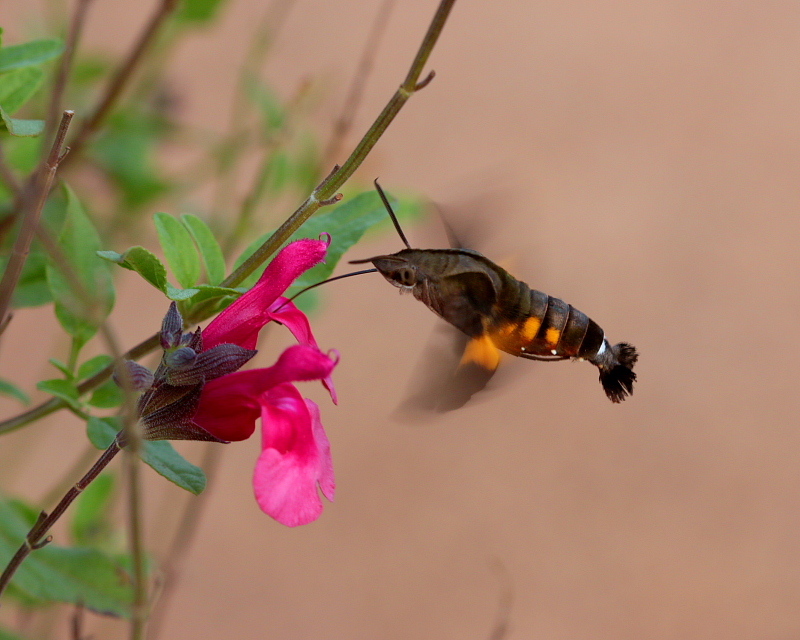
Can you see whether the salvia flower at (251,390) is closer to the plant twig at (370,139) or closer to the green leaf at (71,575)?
the plant twig at (370,139)

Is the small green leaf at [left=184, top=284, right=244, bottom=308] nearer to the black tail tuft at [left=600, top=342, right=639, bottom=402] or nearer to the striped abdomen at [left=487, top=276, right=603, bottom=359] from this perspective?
the striped abdomen at [left=487, top=276, right=603, bottom=359]

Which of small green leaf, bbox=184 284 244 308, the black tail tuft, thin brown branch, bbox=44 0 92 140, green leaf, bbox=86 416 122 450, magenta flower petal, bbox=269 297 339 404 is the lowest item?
green leaf, bbox=86 416 122 450

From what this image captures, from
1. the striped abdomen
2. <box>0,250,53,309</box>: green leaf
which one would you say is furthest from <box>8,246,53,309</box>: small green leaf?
the striped abdomen

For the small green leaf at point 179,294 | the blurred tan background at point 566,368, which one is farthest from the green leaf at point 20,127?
the blurred tan background at point 566,368

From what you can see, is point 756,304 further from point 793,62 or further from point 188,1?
point 188,1

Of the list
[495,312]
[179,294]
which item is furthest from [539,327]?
[179,294]

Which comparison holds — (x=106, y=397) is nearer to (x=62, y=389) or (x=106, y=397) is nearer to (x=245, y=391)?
(x=62, y=389)
